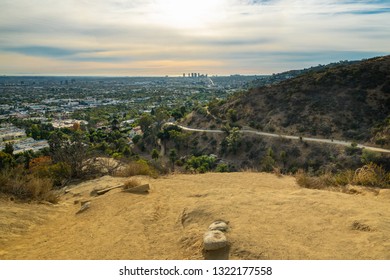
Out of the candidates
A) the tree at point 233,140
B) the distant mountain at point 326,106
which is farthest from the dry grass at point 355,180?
the tree at point 233,140

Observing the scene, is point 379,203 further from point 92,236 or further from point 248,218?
point 92,236

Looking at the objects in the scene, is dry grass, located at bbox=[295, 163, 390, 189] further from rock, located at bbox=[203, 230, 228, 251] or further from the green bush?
the green bush

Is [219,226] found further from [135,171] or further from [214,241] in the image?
[135,171]

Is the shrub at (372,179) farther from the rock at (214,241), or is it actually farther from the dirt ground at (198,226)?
the rock at (214,241)

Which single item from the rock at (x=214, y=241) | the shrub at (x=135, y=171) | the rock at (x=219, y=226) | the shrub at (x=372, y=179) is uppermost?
the rock at (x=214, y=241)

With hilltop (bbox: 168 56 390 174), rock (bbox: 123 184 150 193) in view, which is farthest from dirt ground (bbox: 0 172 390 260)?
hilltop (bbox: 168 56 390 174)
